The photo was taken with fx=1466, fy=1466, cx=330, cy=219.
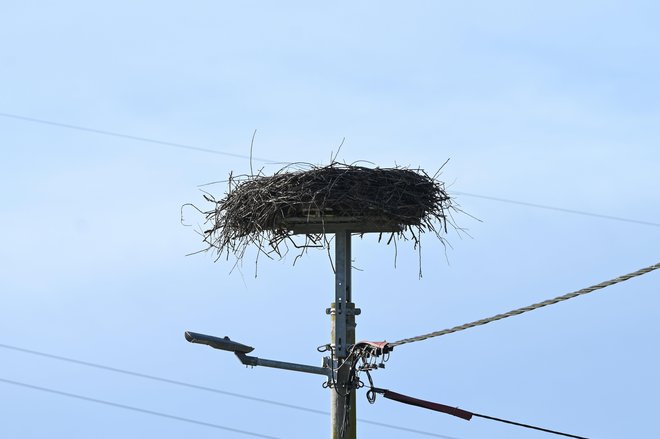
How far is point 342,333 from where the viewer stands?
1081 centimetres

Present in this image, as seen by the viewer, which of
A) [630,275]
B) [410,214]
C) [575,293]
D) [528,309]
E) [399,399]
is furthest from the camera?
[410,214]

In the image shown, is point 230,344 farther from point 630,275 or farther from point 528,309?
point 630,275

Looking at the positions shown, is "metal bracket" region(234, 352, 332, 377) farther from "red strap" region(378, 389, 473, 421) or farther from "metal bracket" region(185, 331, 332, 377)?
"red strap" region(378, 389, 473, 421)

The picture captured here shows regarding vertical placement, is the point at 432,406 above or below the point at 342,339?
below

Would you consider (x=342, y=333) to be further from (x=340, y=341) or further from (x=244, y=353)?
(x=244, y=353)

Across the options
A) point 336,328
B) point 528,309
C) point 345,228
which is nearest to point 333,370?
point 336,328

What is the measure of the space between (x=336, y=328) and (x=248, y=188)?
1.23 metres

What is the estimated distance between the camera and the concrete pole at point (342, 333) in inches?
416

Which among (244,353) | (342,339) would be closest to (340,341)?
(342,339)

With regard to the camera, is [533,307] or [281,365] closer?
[533,307]

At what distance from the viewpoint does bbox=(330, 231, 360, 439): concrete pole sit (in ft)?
34.7

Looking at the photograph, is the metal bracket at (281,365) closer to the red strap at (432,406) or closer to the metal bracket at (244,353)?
the metal bracket at (244,353)

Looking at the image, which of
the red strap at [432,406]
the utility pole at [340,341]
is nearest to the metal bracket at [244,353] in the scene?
the utility pole at [340,341]

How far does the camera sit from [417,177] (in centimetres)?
1087
